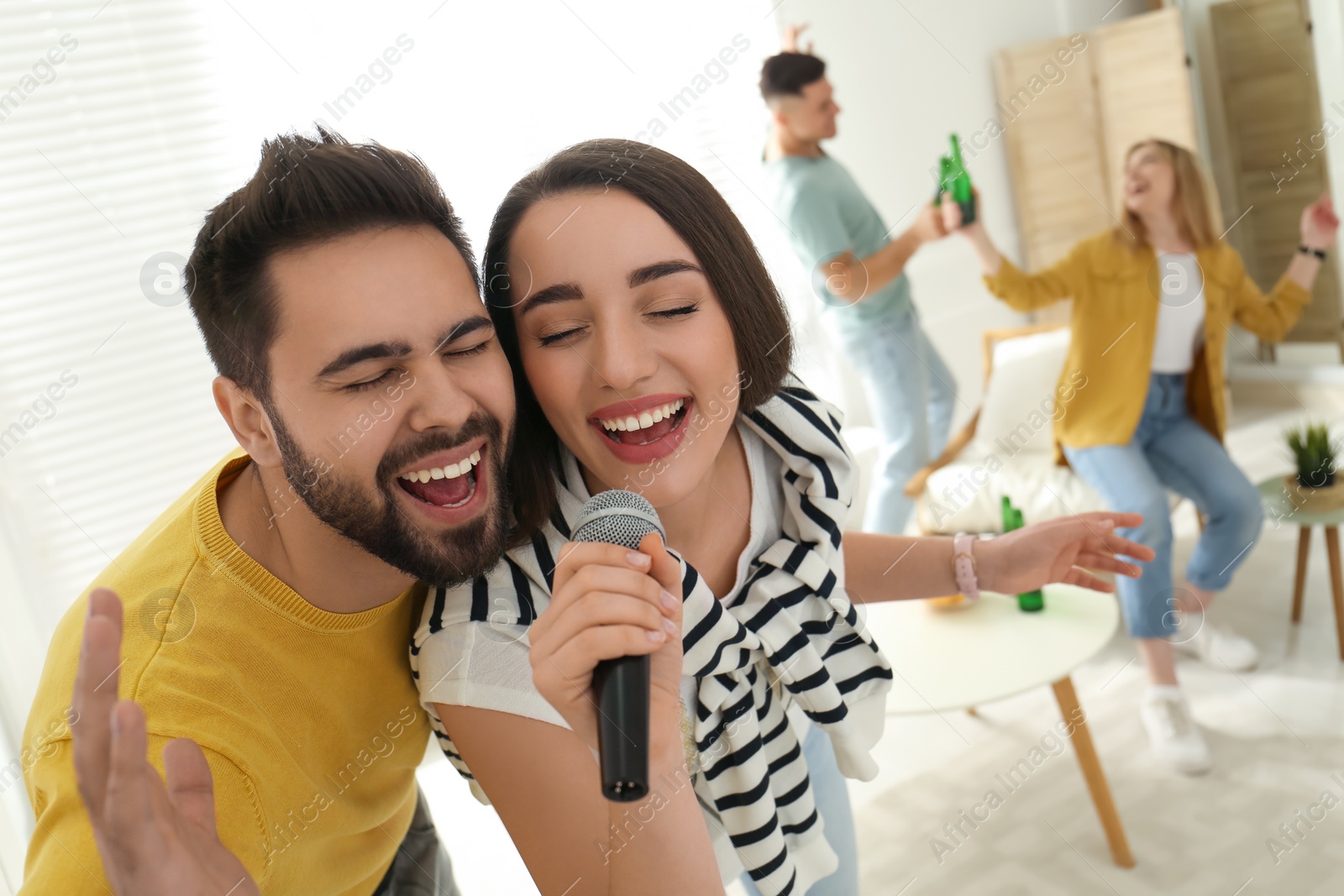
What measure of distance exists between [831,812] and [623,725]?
0.82m

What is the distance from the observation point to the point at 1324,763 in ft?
7.42

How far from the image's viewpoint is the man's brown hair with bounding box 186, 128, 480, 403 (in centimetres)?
93

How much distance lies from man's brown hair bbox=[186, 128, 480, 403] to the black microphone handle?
49 centimetres

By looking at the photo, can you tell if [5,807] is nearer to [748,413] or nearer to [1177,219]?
[748,413]

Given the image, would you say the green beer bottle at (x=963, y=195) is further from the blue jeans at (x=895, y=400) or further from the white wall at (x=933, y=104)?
the white wall at (x=933, y=104)

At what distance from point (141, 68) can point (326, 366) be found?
7.66 feet

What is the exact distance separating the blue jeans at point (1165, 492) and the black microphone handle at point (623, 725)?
7.35 ft

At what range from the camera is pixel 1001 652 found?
2.19 m

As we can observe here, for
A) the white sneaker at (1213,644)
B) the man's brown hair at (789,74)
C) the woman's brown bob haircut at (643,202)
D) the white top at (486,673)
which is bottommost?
the white sneaker at (1213,644)

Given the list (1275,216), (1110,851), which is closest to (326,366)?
(1110,851)

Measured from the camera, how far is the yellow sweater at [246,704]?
0.89 metres

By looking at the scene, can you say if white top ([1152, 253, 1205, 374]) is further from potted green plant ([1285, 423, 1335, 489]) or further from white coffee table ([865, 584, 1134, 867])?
white coffee table ([865, 584, 1134, 867])

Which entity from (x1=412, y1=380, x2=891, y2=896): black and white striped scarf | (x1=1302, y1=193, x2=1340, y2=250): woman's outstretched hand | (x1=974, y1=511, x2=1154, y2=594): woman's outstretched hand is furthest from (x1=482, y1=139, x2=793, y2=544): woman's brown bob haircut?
(x1=1302, y1=193, x2=1340, y2=250): woman's outstretched hand

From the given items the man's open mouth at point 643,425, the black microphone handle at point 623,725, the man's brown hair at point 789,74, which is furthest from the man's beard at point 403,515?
the man's brown hair at point 789,74
